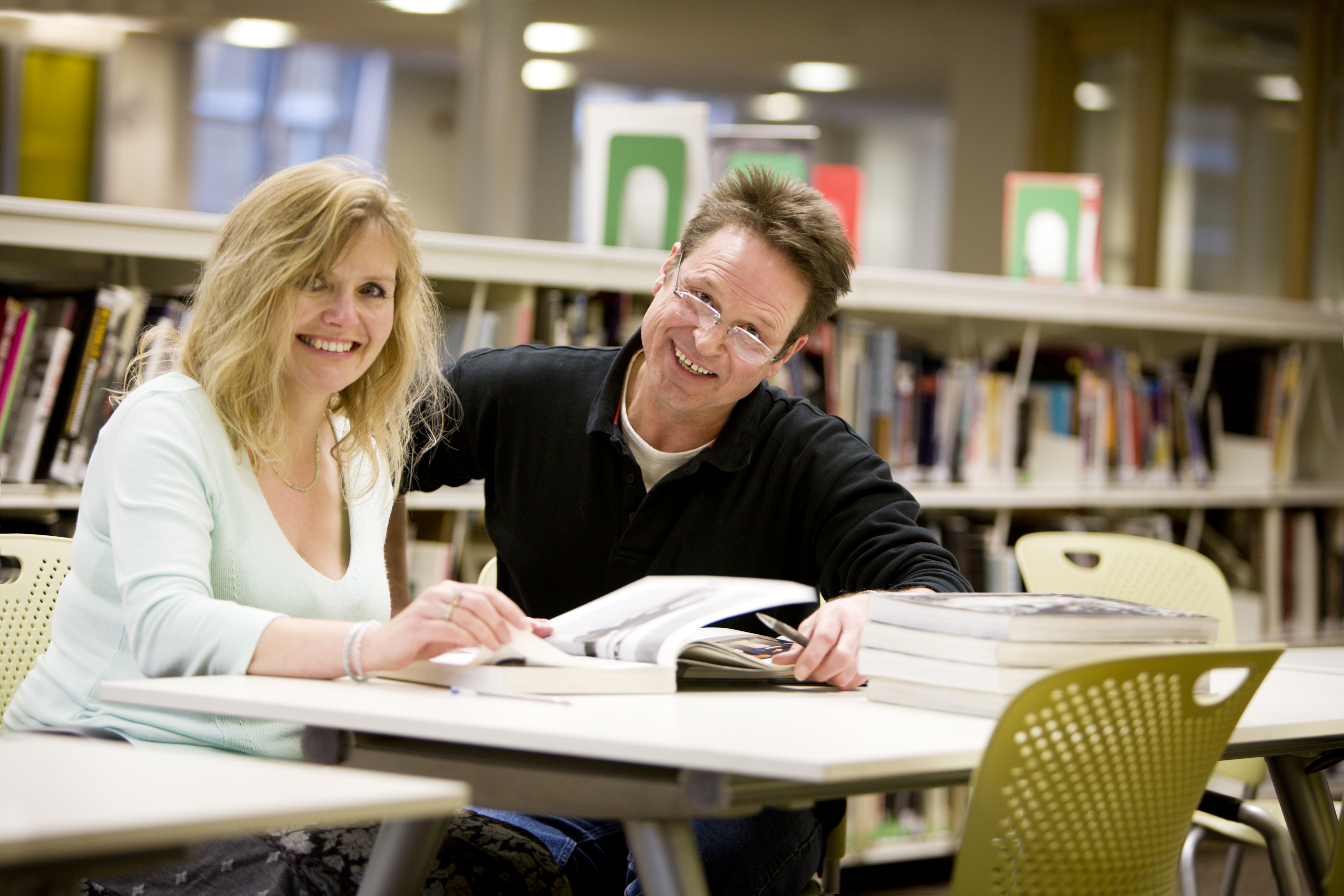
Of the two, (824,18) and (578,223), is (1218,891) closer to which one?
(824,18)

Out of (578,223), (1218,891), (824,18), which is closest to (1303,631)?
(1218,891)

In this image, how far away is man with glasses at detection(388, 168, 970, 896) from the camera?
1.79 m

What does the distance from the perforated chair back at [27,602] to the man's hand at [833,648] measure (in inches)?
37.9

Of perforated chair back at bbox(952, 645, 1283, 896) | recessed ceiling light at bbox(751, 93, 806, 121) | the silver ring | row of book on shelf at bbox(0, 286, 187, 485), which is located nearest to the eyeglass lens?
the silver ring

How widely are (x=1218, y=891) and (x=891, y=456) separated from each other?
4.23 feet

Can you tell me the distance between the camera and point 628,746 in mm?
946

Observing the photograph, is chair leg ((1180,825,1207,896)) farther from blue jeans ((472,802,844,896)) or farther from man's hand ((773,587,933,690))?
man's hand ((773,587,933,690))

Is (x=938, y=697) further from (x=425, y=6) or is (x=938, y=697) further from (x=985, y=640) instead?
(x=425, y=6)

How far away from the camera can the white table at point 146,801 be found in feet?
2.13

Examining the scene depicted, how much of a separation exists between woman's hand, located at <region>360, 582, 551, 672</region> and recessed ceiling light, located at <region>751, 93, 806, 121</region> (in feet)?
25.3

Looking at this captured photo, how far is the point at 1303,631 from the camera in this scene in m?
3.62

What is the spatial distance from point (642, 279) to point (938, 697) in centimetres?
165

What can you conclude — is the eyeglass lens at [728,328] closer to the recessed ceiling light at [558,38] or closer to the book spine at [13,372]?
the book spine at [13,372]

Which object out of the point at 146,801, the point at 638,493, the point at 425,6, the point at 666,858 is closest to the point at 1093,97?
the point at 425,6
